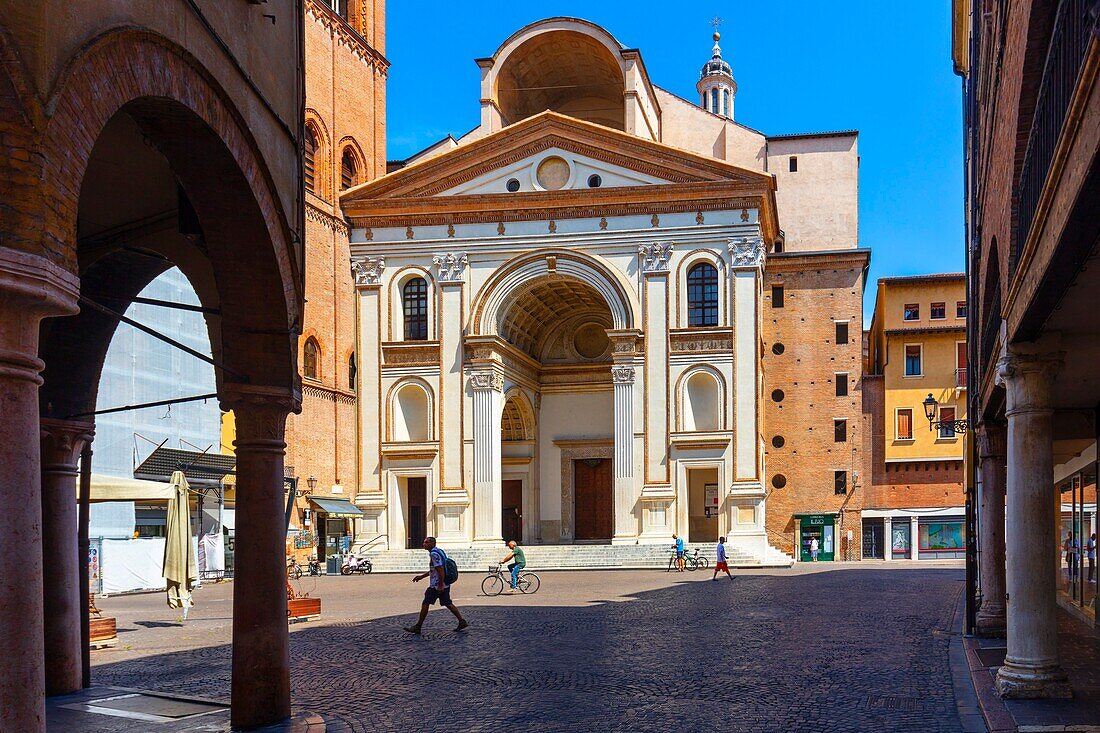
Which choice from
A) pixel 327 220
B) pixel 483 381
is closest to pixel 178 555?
pixel 483 381

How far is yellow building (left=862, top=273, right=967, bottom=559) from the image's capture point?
48.2m

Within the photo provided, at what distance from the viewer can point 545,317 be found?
152 ft

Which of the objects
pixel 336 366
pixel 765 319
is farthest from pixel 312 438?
pixel 765 319

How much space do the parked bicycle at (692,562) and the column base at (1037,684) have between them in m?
25.3

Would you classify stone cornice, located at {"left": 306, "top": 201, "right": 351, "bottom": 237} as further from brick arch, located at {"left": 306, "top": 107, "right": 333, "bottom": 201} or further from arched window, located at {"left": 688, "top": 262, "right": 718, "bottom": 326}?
arched window, located at {"left": 688, "top": 262, "right": 718, "bottom": 326}

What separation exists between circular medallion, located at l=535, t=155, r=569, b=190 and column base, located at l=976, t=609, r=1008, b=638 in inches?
1129

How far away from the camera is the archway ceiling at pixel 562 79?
1855 inches

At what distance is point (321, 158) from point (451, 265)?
8.20 m

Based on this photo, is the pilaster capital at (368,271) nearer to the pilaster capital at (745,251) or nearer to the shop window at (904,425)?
the pilaster capital at (745,251)

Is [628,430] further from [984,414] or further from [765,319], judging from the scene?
[984,414]

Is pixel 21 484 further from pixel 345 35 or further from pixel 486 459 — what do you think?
pixel 345 35

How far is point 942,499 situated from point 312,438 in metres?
26.7

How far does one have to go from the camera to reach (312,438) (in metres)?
42.6

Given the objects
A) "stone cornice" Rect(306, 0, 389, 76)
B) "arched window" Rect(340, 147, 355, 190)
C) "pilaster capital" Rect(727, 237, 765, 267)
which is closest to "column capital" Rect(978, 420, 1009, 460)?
"pilaster capital" Rect(727, 237, 765, 267)
